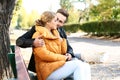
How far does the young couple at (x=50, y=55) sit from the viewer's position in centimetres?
452

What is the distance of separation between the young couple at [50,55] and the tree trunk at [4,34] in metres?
2.87

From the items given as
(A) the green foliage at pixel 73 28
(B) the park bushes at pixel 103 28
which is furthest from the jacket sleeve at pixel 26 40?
(A) the green foliage at pixel 73 28

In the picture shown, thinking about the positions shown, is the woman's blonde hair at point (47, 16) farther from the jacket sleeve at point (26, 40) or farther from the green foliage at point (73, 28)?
the green foliage at point (73, 28)

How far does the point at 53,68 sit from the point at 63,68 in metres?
0.13

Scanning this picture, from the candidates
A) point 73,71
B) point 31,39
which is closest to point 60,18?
point 31,39

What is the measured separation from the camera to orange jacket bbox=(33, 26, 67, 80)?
4.55 metres

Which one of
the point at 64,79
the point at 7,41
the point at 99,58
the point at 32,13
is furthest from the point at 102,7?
the point at 32,13

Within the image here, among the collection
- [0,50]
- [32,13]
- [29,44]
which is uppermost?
[29,44]

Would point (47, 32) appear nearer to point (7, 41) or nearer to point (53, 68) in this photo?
point (53, 68)

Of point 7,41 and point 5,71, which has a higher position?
point 7,41

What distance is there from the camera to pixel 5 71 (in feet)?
25.0

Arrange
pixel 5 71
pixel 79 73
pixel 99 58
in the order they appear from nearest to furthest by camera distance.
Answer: pixel 79 73 < pixel 5 71 < pixel 99 58

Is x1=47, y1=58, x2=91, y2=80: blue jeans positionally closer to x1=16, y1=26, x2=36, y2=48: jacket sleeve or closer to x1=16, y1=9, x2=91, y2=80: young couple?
x1=16, y1=9, x2=91, y2=80: young couple

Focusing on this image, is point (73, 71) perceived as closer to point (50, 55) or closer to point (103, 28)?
point (50, 55)
